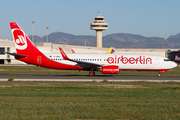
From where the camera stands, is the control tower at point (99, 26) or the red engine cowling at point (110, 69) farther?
the control tower at point (99, 26)

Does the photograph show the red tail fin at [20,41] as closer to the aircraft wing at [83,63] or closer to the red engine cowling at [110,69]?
the aircraft wing at [83,63]

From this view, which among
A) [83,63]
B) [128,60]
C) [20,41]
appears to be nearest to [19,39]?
[20,41]

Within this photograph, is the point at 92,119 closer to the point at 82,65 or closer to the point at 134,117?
the point at 134,117

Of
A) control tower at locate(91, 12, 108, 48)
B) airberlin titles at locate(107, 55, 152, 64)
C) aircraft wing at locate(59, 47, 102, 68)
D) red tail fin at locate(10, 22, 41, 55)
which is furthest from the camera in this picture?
control tower at locate(91, 12, 108, 48)

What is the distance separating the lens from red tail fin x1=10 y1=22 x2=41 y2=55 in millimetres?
37906

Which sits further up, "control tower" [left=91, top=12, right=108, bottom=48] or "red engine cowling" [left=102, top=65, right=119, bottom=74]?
"control tower" [left=91, top=12, right=108, bottom=48]

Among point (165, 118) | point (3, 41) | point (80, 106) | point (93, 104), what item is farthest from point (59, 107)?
point (3, 41)

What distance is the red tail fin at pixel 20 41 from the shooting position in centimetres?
3791

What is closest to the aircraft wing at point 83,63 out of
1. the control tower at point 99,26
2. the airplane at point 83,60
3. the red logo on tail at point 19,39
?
the airplane at point 83,60

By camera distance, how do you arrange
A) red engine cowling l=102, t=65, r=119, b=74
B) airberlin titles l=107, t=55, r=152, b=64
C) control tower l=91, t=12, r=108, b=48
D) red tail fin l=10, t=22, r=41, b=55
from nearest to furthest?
red engine cowling l=102, t=65, r=119, b=74
airberlin titles l=107, t=55, r=152, b=64
red tail fin l=10, t=22, r=41, b=55
control tower l=91, t=12, r=108, b=48

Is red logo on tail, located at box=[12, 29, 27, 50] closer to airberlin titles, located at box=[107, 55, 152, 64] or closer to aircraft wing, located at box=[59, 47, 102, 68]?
aircraft wing, located at box=[59, 47, 102, 68]

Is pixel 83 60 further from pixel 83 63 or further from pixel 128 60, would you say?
pixel 128 60

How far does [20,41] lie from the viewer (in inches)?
1503

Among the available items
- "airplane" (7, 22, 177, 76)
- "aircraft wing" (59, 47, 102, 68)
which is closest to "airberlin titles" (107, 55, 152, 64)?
"airplane" (7, 22, 177, 76)
